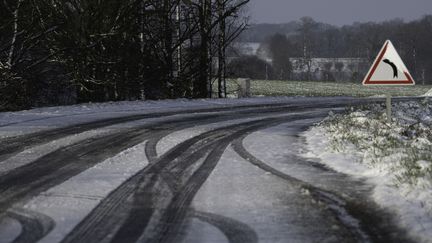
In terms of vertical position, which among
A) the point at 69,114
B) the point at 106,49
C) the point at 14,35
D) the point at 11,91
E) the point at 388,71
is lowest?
the point at 69,114

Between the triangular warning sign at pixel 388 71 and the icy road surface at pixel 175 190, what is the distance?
72.0 inches

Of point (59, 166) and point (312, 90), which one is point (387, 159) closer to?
point (59, 166)

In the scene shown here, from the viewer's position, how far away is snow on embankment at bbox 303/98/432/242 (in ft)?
16.1

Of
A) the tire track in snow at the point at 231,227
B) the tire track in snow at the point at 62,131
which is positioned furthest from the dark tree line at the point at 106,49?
the tire track in snow at the point at 231,227

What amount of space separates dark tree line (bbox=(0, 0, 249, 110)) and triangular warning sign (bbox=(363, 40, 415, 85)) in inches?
490

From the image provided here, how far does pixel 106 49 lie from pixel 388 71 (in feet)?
47.8

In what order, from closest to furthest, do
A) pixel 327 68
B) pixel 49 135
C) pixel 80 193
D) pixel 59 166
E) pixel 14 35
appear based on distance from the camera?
pixel 80 193 < pixel 59 166 < pixel 49 135 < pixel 14 35 < pixel 327 68

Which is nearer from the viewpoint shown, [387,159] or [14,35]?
[387,159]

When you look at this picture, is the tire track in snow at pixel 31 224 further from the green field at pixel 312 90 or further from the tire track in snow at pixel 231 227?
the green field at pixel 312 90

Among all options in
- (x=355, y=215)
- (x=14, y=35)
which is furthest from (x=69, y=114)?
(x=355, y=215)

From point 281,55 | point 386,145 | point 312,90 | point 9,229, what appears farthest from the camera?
point 281,55

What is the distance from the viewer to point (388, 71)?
32.0 ft

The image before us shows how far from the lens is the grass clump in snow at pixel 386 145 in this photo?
20.3 feet

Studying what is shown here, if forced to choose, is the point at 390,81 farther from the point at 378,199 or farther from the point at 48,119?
the point at 48,119
